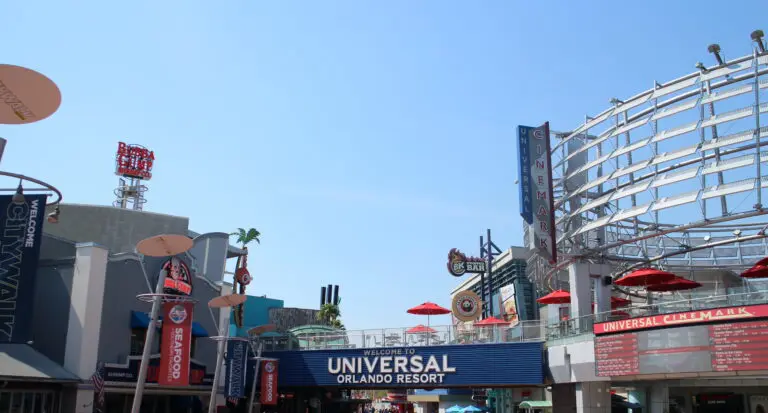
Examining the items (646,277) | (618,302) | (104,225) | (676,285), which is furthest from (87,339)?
(618,302)

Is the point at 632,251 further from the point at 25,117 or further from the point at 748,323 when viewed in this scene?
the point at 25,117

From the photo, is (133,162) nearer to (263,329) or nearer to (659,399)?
(263,329)

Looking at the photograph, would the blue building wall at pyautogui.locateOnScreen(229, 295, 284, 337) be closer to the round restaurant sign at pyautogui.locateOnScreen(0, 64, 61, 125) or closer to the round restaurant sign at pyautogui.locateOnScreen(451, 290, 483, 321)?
the round restaurant sign at pyautogui.locateOnScreen(451, 290, 483, 321)

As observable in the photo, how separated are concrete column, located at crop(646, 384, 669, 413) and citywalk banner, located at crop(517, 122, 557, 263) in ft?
23.9

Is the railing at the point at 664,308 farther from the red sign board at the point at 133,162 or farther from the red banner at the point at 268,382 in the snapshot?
the red sign board at the point at 133,162

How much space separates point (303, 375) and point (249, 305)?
24.2m

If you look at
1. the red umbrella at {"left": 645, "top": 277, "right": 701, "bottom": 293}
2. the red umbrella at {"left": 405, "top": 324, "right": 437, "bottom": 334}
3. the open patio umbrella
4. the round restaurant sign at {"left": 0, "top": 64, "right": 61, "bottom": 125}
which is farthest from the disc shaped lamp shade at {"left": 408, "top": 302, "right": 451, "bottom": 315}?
the round restaurant sign at {"left": 0, "top": 64, "right": 61, "bottom": 125}

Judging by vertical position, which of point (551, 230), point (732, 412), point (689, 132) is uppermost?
point (689, 132)

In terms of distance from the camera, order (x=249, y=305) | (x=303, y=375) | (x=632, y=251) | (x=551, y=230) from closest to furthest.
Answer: (x=551, y=230) < (x=303, y=375) < (x=632, y=251) < (x=249, y=305)

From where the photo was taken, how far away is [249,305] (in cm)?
6291

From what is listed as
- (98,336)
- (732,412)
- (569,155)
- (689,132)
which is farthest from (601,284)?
(98,336)

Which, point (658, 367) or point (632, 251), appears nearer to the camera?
point (658, 367)

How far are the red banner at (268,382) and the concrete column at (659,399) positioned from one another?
18691 mm

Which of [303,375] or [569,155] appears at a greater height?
[569,155]
